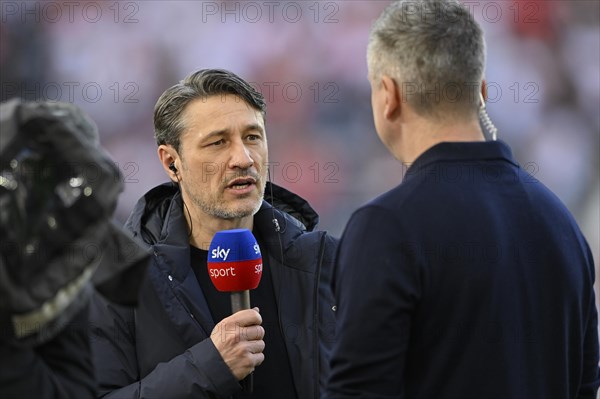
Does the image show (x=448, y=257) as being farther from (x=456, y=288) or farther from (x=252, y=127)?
(x=252, y=127)

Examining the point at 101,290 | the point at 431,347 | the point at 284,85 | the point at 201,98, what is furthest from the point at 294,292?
the point at 284,85

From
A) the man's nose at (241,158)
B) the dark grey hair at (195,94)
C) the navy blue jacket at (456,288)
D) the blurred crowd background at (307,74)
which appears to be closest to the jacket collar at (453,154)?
the navy blue jacket at (456,288)

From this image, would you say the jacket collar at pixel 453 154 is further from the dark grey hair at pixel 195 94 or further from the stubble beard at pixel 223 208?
the dark grey hair at pixel 195 94

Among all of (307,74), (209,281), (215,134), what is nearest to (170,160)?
(215,134)

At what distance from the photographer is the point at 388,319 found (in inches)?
46.2

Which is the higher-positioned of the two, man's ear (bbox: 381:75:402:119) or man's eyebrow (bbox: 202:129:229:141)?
man's ear (bbox: 381:75:402:119)

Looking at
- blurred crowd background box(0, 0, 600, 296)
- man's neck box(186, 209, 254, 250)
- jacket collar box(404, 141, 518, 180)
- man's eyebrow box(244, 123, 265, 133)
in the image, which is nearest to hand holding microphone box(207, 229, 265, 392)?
man's neck box(186, 209, 254, 250)

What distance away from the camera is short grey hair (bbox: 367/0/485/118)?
1.25m

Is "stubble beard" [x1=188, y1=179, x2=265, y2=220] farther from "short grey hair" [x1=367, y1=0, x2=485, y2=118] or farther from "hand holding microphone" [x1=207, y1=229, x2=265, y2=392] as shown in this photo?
"short grey hair" [x1=367, y1=0, x2=485, y2=118]

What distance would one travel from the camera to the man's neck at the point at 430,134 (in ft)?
4.19

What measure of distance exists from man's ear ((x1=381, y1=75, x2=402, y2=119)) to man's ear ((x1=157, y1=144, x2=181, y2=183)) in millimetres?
944

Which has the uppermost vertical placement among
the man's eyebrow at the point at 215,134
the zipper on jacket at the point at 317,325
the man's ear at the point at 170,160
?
the man's eyebrow at the point at 215,134

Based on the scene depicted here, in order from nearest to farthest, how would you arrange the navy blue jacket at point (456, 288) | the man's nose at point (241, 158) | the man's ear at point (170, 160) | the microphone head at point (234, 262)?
the navy blue jacket at point (456, 288), the microphone head at point (234, 262), the man's nose at point (241, 158), the man's ear at point (170, 160)

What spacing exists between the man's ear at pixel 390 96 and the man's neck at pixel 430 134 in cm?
3
